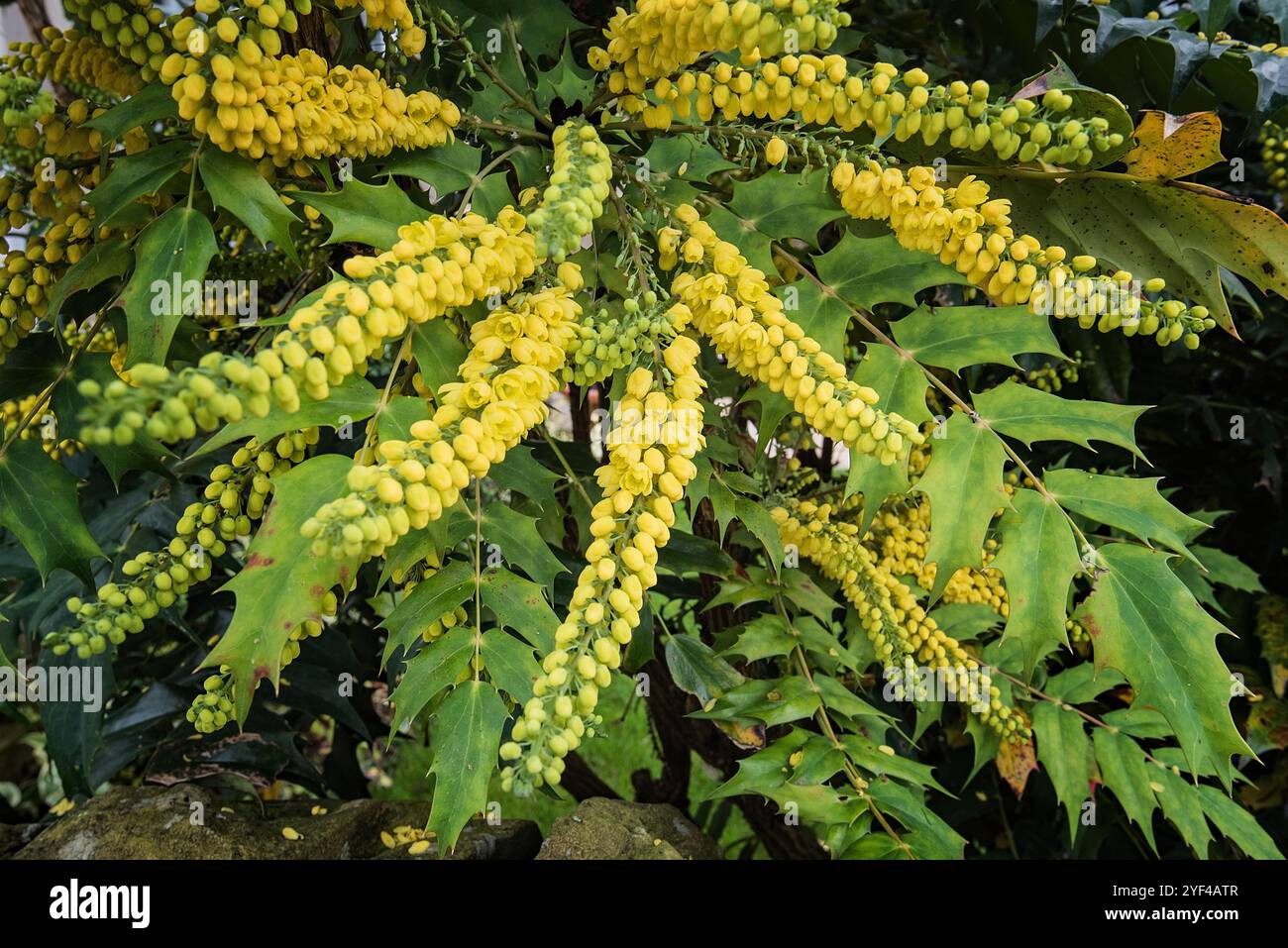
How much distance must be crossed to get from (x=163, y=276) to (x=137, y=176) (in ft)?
0.41

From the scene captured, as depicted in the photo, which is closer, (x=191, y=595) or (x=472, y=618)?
(x=472, y=618)

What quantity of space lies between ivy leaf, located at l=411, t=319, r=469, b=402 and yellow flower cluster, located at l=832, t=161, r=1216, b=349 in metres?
0.51

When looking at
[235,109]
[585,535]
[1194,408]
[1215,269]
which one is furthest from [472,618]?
[1194,408]

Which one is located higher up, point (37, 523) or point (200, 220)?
point (200, 220)

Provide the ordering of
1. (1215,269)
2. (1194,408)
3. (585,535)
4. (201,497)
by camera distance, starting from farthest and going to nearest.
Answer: (1194,408) → (201,497) → (585,535) → (1215,269)

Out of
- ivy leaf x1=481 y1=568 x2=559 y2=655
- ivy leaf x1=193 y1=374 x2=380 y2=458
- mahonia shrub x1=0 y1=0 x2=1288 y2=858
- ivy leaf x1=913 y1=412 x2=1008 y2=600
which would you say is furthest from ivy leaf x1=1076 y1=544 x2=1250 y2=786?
ivy leaf x1=193 y1=374 x2=380 y2=458

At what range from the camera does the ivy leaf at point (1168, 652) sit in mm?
1107

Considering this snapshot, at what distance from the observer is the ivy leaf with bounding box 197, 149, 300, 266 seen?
102cm

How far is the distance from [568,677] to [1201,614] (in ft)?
2.59

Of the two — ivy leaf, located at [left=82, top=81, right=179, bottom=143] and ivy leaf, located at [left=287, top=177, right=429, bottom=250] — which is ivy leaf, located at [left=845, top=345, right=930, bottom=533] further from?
ivy leaf, located at [left=82, top=81, right=179, bottom=143]

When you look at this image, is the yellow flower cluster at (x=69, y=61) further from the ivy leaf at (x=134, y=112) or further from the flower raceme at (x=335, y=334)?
the flower raceme at (x=335, y=334)
